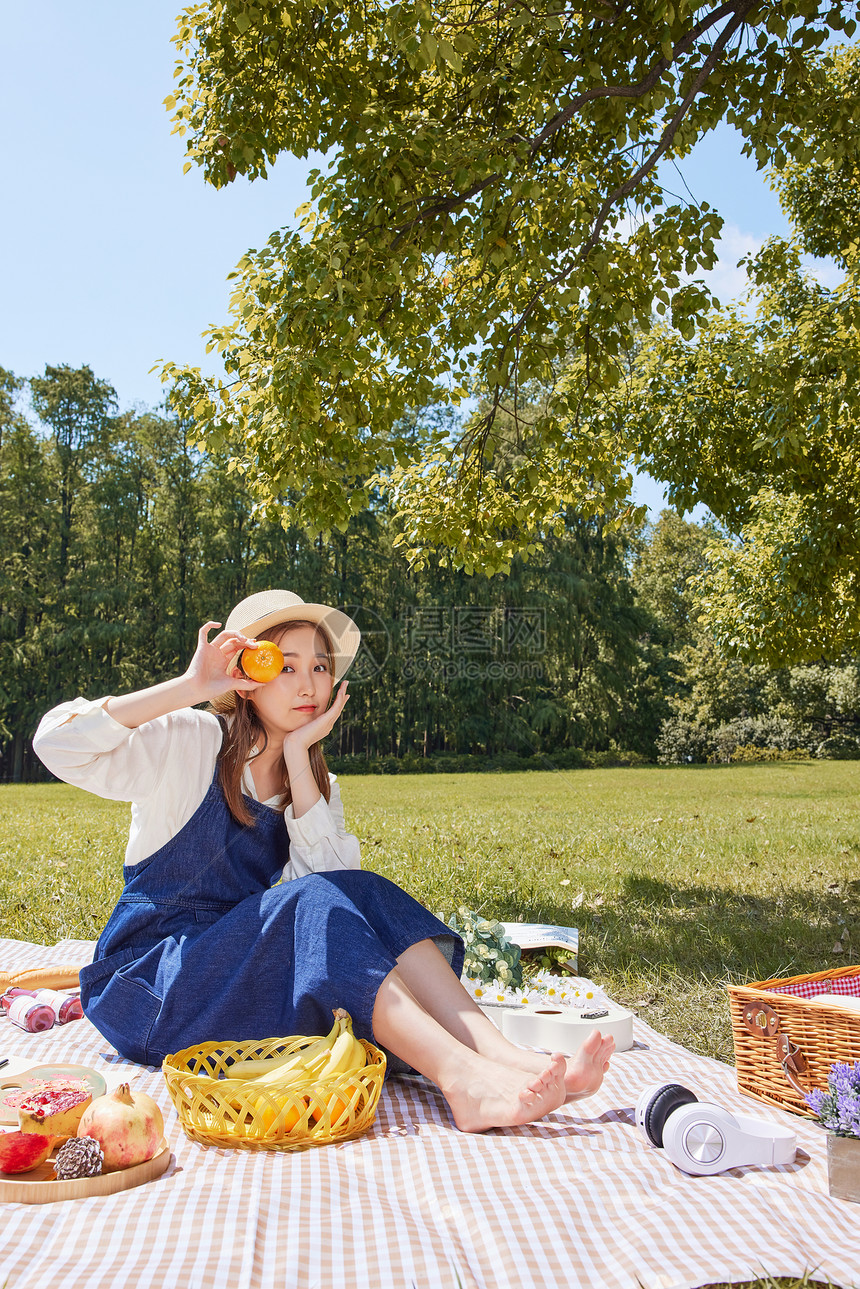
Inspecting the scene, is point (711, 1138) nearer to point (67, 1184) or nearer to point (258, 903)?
point (258, 903)

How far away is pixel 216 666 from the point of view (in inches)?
121

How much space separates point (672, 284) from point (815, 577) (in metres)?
3.36

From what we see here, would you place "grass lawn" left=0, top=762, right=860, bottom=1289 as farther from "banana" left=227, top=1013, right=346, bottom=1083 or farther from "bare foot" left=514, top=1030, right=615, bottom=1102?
"banana" left=227, top=1013, right=346, bottom=1083

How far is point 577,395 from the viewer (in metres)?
7.08

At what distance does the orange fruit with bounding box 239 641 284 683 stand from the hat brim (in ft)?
0.12

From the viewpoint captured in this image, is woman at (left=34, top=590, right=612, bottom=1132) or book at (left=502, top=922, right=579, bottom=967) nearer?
woman at (left=34, top=590, right=612, bottom=1132)

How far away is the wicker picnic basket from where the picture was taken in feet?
9.23

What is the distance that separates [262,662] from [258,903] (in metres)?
0.83

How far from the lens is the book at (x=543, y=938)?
4.57 m

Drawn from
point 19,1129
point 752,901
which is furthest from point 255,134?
point 752,901

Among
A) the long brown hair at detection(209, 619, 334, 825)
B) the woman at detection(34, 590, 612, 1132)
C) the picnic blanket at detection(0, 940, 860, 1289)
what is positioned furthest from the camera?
the long brown hair at detection(209, 619, 334, 825)

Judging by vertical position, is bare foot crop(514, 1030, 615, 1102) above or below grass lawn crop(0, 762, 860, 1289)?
above

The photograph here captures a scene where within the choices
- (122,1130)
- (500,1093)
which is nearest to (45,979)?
(122,1130)

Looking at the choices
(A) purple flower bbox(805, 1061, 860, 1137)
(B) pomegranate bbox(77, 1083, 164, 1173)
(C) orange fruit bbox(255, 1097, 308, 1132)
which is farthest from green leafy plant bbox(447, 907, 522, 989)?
(B) pomegranate bbox(77, 1083, 164, 1173)
